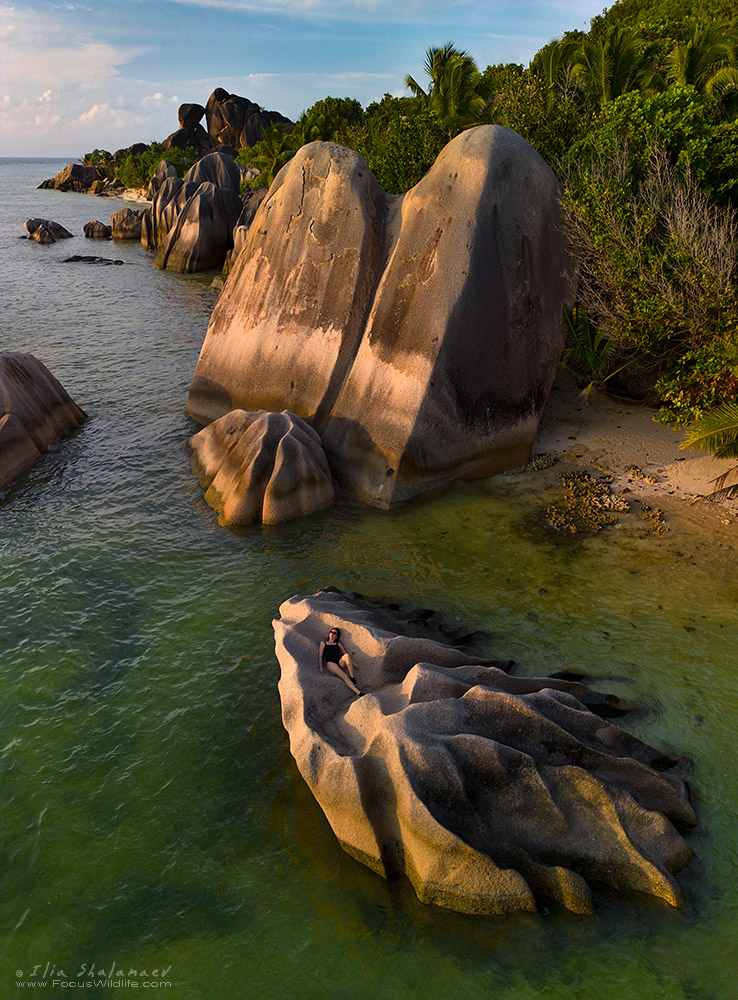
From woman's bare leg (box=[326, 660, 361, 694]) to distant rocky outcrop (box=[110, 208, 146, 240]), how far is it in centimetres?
6281

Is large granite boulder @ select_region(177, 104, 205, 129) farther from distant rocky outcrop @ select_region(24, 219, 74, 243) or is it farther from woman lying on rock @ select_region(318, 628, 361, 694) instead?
woman lying on rock @ select_region(318, 628, 361, 694)

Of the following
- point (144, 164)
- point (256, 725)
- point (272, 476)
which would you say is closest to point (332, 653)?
point (256, 725)

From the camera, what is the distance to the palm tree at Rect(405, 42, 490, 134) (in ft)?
94.5

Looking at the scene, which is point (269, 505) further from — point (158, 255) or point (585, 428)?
point (158, 255)

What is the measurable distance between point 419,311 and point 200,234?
125 ft

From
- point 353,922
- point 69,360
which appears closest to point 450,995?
point 353,922

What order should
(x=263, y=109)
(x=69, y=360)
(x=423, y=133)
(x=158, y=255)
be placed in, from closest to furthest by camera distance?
(x=423, y=133) → (x=69, y=360) → (x=158, y=255) → (x=263, y=109)

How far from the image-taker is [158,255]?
51500 mm

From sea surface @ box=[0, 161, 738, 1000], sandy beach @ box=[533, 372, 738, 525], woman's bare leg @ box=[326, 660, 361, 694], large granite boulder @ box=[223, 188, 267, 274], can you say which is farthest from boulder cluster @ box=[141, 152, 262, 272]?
woman's bare leg @ box=[326, 660, 361, 694]

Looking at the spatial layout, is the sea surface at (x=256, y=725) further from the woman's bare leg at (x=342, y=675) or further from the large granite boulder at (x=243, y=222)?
the large granite boulder at (x=243, y=222)

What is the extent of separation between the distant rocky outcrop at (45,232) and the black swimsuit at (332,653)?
204 ft

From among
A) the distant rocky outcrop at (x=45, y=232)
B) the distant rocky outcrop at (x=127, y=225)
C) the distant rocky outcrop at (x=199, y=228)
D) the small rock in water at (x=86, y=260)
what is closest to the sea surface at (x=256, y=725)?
the distant rocky outcrop at (x=199, y=228)

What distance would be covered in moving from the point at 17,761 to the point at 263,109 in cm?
12879

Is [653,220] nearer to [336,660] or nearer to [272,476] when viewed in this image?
[272,476]
